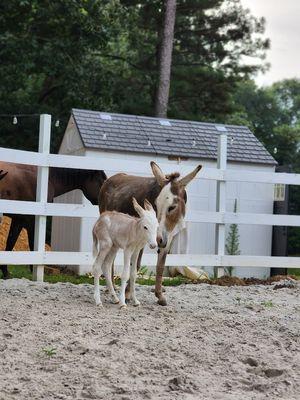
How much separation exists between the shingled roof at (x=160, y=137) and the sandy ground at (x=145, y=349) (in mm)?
6346

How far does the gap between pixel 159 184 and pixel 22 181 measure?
3.52m

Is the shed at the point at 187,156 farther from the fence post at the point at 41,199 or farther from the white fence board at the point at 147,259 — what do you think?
the fence post at the point at 41,199

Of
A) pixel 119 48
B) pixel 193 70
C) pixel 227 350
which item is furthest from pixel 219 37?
pixel 227 350

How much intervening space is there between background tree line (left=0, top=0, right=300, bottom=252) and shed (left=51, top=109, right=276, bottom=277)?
601 cm

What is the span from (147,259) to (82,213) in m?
1.02

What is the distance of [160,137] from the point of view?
14781 mm

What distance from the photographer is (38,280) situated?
9102 mm

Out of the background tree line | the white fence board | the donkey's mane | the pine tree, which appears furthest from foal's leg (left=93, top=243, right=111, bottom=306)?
the background tree line

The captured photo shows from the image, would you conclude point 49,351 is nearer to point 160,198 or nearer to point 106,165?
point 160,198

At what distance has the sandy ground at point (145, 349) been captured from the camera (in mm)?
4684

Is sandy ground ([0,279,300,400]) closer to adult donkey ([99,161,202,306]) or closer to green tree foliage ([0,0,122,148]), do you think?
adult donkey ([99,161,202,306])

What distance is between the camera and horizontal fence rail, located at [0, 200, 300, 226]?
8.80 metres

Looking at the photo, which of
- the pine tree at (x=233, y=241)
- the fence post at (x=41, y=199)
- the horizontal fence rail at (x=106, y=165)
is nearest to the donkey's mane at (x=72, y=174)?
the horizontal fence rail at (x=106, y=165)

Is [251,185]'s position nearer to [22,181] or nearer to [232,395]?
[22,181]
